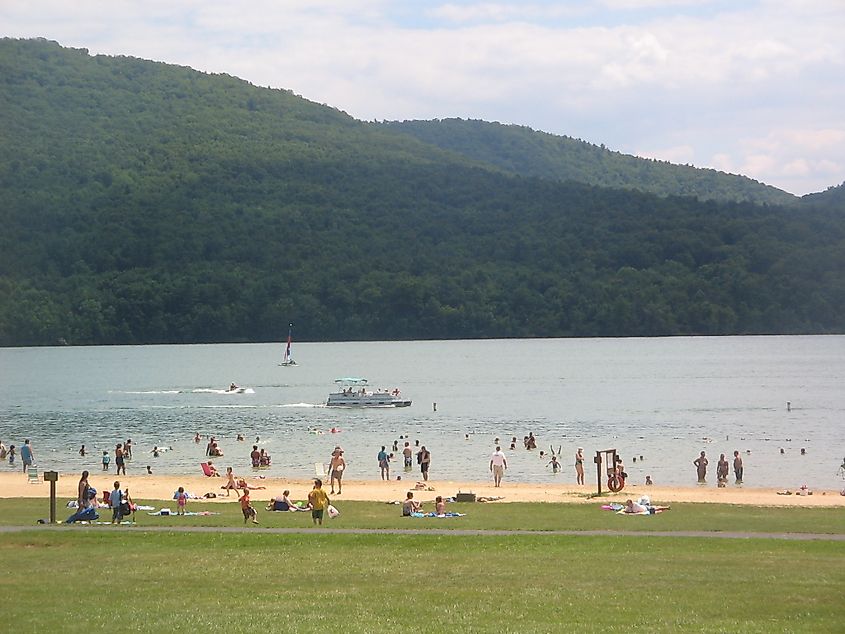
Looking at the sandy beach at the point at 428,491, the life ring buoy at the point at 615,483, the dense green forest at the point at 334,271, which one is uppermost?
the dense green forest at the point at 334,271

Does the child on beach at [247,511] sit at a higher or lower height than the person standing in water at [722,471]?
higher

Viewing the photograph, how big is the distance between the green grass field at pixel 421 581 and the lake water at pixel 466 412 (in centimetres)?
2390

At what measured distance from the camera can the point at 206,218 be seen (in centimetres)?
19050

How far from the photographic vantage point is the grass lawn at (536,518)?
966 inches

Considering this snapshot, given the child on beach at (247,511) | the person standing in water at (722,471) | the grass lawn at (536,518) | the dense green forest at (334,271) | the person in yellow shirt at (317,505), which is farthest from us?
the dense green forest at (334,271)

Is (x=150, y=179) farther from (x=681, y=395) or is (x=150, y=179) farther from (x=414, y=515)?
(x=414, y=515)

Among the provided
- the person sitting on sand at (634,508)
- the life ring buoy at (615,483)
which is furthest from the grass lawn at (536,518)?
the life ring buoy at (615,483)

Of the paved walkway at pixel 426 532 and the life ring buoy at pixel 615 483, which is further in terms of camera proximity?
the life ring buoy at pixel 615 483

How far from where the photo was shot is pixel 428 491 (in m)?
37.7

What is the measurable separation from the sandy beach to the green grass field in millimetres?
9920

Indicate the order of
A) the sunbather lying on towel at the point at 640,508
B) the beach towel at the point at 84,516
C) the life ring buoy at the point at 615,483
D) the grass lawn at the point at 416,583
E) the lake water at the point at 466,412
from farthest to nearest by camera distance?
the lake water at the point at 466,412, the life ring buoy at the point at 615,483, the sunbather lying on towel at the point at 640,508, the beach towel at the point at 84,516, the grass lawn at the point at 416,583

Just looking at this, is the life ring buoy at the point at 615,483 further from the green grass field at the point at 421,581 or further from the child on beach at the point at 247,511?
the child on beach at the point at 247,511

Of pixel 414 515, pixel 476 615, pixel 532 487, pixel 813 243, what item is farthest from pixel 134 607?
pixel 813 243

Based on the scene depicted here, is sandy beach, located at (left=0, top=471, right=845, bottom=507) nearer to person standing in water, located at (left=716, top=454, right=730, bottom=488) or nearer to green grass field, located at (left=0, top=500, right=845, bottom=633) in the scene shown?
person standing in water, located at (left=716, top=454, right=730, bottom=488)
